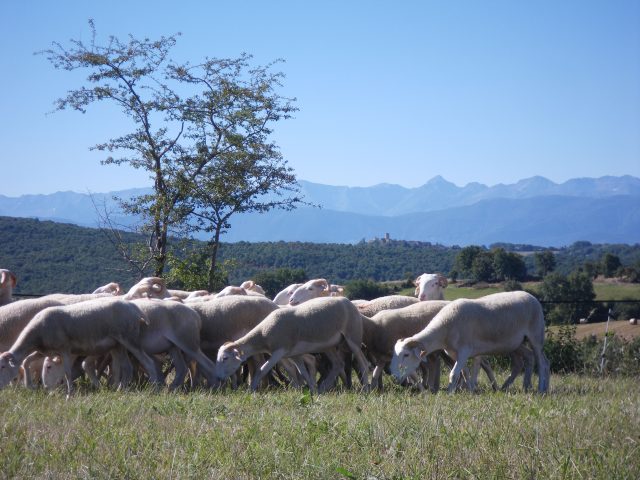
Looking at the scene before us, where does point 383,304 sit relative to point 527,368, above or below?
above

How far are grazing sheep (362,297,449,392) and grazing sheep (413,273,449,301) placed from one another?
1.85m

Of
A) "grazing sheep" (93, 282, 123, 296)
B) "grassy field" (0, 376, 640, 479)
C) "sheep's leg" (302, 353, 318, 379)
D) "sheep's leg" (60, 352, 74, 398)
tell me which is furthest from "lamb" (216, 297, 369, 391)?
"grazing sheep" (93, 282, 123, 296)

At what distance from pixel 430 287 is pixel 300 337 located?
3998 mm

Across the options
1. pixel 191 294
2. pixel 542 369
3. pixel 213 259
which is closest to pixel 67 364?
pixel 191 294

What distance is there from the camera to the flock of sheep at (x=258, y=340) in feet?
39.4

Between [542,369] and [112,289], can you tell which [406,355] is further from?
[112,289]

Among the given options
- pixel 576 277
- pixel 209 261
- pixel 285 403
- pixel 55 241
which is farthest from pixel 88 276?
pixel 285 403

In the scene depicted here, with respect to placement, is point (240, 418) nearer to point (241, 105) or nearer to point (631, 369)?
point (631, 369)

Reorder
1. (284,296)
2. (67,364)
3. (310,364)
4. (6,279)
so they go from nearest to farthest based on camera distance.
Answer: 1. (67,364)
2. (310,364)
3. (6,279)
4. (284,296)

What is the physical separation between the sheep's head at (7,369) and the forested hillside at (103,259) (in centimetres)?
1245

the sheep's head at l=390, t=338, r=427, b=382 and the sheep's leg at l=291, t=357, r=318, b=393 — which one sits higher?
the sheep's head at l=390, t=338, r=427, b=382

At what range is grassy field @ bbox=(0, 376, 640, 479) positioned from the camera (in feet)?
21.8

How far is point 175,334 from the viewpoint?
1284 cm

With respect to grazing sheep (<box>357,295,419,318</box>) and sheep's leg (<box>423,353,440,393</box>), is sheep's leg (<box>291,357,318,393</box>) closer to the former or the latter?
sheep's leg (<box>423,353,440,393</box>)
